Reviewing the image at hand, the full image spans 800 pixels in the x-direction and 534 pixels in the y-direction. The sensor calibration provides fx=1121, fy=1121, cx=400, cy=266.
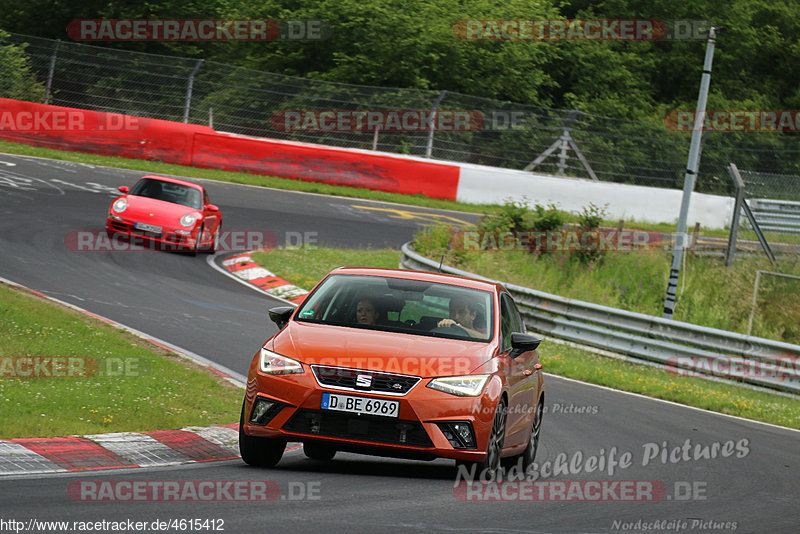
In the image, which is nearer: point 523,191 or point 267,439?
point 267,439

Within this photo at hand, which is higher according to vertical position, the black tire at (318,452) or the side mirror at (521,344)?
the side mirror at (521,344)

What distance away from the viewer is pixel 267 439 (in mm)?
7660

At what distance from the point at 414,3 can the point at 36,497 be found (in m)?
37.8

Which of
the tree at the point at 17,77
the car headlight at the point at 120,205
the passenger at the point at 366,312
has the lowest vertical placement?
the car headlight at the point at 120,205

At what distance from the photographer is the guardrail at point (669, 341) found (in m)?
16.4

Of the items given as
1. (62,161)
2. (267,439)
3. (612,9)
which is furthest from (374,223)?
(612,9)

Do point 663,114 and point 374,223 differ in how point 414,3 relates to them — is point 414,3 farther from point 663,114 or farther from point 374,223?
point 374,223

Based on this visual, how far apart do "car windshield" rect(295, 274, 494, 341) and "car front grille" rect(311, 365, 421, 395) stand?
781 millimetres

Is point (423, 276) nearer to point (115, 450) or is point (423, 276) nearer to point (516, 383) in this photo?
point (516, 383)

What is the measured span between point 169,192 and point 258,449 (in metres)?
14.3

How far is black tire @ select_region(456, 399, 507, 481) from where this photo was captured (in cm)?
764

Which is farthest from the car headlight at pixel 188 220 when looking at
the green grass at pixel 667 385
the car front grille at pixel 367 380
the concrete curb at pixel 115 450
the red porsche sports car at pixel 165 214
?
the car front grille at pixel 367 380

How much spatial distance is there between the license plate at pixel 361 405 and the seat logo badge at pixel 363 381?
86 mm

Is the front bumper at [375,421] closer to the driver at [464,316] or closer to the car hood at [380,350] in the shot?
the car hood at [380,350]
